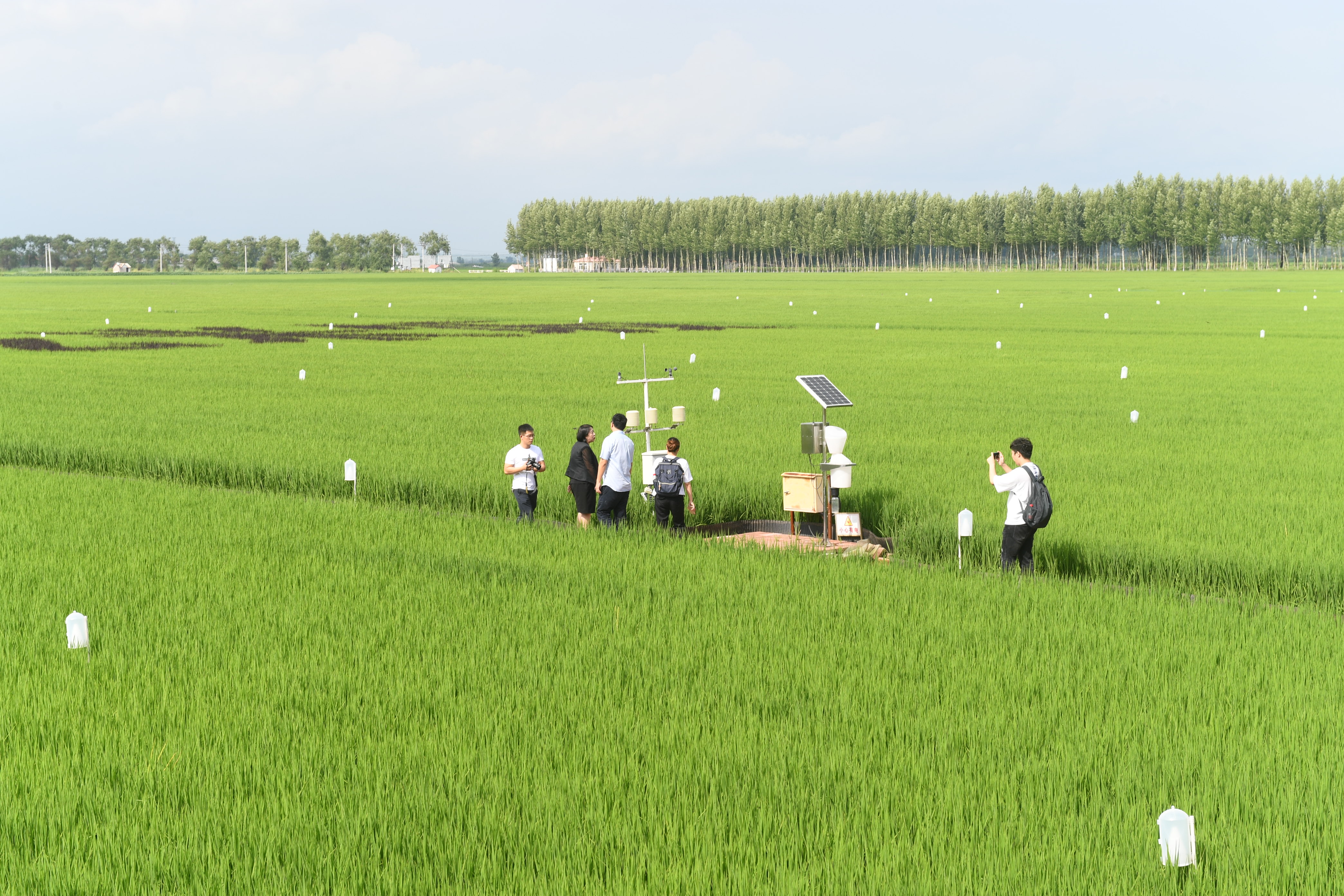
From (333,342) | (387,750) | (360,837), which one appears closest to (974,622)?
(387,750)

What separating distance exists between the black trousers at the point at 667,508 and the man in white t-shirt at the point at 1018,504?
4430mm

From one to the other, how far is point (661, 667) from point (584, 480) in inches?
264

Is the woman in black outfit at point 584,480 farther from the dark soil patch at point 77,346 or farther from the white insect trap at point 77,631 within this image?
the dark soil patch at point 77,346

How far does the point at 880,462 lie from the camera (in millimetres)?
20359

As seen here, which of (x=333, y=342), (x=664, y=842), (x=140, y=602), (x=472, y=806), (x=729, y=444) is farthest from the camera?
(x=333, y=342)

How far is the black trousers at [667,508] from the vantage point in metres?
16.0

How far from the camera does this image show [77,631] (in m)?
9.78

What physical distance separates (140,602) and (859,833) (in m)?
8.26

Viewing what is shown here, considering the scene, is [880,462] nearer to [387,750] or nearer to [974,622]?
[974,622]

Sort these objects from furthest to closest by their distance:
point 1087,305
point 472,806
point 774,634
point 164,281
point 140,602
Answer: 1. point 164,281
2. point 1087,305
3. point 140,602
4. point 774,634
5. point 472,806

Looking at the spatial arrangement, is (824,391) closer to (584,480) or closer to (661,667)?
(584,480)

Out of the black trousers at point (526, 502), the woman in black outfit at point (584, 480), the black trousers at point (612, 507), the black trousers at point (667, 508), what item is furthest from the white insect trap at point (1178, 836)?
the black trousers at point (526, 502)

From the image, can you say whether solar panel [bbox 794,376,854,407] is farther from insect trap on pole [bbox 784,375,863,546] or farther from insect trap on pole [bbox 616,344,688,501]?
insect trap on pole [bbox 616,344,688,501]

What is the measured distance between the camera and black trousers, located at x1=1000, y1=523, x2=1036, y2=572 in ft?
43.3
